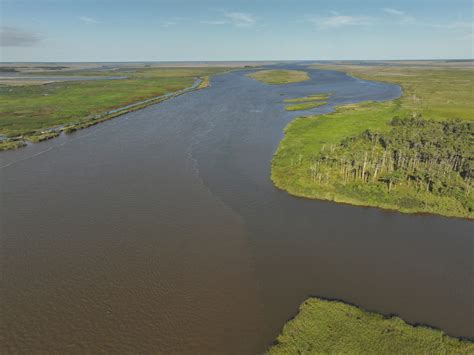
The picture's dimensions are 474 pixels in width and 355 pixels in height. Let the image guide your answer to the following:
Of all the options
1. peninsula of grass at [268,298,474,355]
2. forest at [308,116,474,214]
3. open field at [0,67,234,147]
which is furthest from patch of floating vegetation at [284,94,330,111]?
peninsula of grass at [268,298,474,355]

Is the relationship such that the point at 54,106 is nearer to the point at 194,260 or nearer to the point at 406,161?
the point at 194,260

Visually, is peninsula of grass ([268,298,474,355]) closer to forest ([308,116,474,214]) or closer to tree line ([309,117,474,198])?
forest ([308,116,474,214])

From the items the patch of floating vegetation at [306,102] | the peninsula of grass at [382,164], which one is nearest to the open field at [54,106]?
the peninsula of grass at [382,164]

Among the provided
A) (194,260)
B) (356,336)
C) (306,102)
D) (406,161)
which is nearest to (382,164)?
(406,161)

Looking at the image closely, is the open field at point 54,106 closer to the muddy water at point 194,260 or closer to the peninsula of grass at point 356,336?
the muddy water at point 194,260

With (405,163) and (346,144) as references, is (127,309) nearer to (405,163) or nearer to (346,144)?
(405,163)

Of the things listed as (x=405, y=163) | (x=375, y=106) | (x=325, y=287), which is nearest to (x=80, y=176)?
(x=325, y=287)
